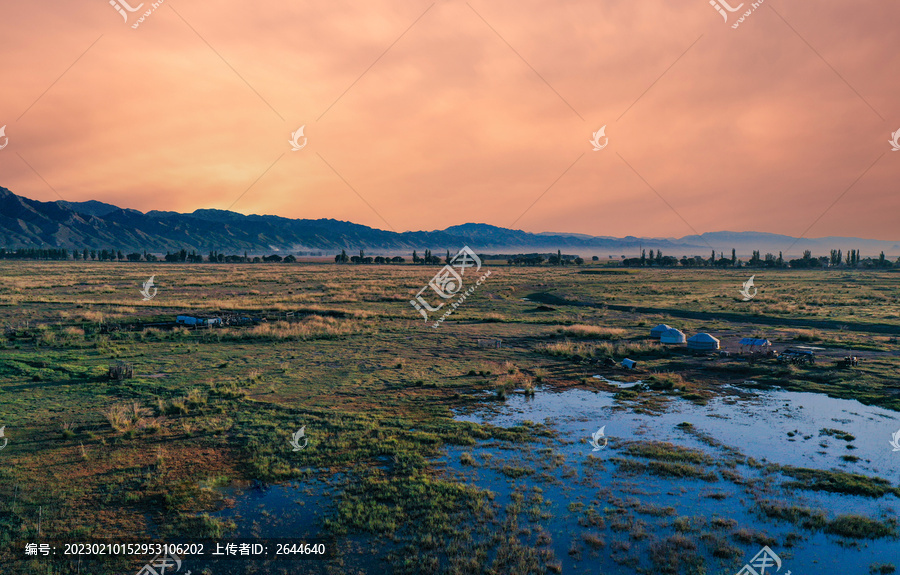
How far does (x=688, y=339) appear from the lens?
32656 mm

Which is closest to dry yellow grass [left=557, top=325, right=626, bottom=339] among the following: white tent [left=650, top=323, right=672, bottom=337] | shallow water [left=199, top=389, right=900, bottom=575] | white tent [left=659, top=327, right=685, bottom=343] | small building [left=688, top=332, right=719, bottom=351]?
white tent [left=650, top=323, right=672, bottom=337]

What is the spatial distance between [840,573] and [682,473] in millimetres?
4451

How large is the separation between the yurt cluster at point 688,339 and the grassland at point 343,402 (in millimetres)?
1619

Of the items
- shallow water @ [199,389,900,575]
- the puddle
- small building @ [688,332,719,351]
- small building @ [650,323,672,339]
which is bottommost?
shallow water @ [199,389,900,575]

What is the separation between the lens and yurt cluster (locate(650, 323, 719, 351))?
99.9 feet

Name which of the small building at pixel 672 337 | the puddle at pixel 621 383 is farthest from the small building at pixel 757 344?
the puddle at pixel 621 383

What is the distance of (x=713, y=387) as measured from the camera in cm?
2345

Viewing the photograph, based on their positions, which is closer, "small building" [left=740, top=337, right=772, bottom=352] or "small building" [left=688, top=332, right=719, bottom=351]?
"small building" [left=740, top=337, right=772, bottom=352]

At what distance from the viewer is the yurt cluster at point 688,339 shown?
30.5m

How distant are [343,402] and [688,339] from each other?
24.7m

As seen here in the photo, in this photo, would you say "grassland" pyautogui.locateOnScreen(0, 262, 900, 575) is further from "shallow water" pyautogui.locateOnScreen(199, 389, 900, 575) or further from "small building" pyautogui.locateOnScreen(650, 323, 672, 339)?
"small building" pyautogui.locateOnScreen(650, 323, 672, 339)

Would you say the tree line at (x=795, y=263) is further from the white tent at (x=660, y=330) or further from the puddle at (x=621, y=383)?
the puddle at (x=621, y=383)

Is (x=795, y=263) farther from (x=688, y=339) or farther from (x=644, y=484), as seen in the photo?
(x=644, y=484)

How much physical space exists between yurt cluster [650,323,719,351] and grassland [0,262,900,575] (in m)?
1.62
